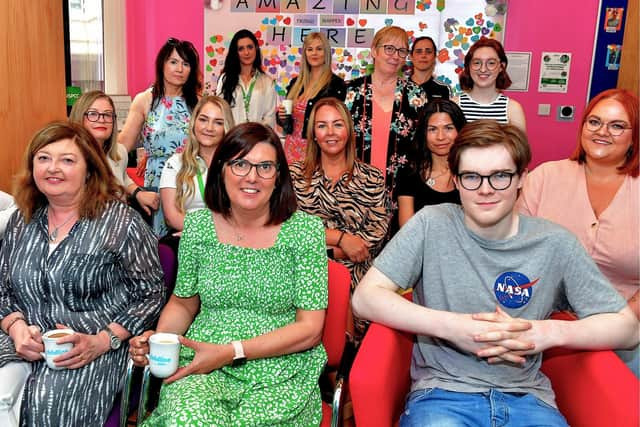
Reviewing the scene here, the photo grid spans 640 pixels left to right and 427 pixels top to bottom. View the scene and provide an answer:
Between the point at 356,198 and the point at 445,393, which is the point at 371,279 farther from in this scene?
the point at 356,198

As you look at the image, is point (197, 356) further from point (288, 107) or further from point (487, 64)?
point (487, 64)

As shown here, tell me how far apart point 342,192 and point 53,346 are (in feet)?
5.23

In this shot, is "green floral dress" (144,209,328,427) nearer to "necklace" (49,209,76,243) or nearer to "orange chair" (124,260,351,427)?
"orange chair" (124,260,351,427)

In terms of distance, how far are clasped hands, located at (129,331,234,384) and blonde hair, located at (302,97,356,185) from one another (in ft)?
4.53

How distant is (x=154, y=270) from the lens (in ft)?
7.06

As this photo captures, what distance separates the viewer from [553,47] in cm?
559

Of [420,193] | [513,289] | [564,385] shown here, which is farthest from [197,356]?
[420,193]

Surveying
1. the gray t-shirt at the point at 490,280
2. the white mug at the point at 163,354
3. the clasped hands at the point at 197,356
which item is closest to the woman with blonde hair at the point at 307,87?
the gray t-shirt at the point at 490,280

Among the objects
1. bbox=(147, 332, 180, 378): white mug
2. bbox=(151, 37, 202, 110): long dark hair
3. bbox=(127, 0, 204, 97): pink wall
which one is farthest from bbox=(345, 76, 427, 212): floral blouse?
bbox=(127, 0, 204, 97): pink wall

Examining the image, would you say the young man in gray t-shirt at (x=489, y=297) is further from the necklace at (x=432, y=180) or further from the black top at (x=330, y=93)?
the black top at (x=330, y=93)

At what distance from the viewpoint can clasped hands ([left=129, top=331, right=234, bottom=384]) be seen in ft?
5.91

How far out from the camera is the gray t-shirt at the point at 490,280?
70.9 inches

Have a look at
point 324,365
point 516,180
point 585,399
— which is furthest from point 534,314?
point 324,365

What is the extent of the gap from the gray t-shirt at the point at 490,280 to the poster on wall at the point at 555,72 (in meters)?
4.20
